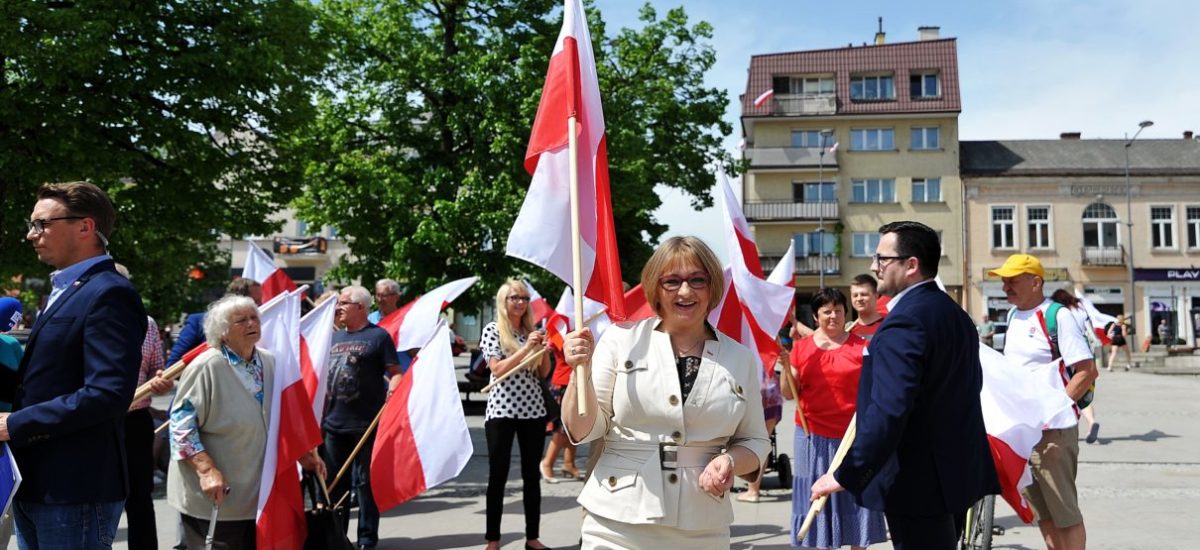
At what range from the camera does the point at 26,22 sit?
13570mm

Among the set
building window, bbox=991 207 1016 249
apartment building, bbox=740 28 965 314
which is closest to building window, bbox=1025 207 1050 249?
building window, bbox=991 207 1016 249

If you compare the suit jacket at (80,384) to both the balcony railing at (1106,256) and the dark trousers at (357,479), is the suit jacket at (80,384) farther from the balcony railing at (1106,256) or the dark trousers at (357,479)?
the balcony railing at (1106,256)

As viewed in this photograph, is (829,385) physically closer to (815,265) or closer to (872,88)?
(815,265)

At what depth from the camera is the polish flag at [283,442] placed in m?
5.04

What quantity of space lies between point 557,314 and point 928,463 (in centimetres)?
594

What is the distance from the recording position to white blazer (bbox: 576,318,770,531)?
3346 millimetres

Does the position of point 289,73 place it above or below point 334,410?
above

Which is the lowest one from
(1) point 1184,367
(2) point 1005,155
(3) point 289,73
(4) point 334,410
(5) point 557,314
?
(1) point 1184,367

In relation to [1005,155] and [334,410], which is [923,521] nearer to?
[334,410]

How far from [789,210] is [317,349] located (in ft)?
156

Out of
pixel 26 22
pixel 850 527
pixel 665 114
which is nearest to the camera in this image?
pixel 850 527

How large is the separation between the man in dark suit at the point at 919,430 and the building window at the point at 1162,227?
2101 inches

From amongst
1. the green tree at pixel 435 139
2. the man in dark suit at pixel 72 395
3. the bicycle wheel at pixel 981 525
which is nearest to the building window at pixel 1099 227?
the green tree at pixel 435 139

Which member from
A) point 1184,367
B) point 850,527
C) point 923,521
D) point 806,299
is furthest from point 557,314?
point 806,299
